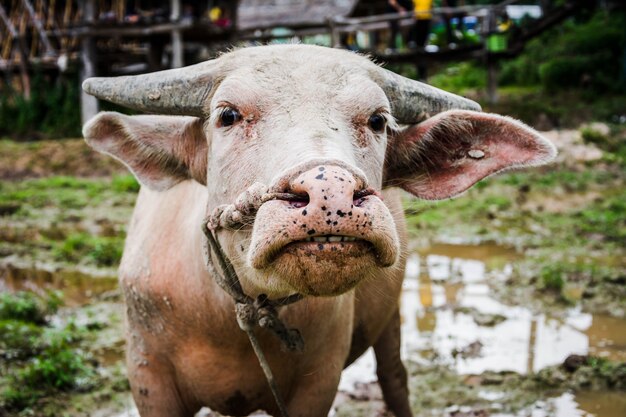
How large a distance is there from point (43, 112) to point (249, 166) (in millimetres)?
18634

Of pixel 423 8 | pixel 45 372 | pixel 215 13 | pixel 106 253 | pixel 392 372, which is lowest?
pixel 106 253

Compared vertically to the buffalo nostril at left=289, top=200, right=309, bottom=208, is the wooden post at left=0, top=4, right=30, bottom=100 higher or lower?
lower

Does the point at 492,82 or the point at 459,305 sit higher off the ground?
the point at 492,82

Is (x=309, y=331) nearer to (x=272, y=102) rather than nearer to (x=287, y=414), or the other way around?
(x=287, y=414)

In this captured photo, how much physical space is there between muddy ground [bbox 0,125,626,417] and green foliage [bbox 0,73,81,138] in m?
6.95

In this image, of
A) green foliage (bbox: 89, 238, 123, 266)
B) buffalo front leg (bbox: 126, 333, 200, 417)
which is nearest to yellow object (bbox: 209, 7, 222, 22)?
green foliage (bbox: 89, 238, 123, 266)

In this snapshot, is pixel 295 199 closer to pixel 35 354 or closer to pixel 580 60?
pixel 35 354

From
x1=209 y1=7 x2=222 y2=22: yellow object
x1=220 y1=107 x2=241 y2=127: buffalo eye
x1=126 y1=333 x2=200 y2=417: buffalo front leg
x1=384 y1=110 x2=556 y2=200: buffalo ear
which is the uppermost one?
x1=220 y1=107 x2=241 y2=127: buffalo eye

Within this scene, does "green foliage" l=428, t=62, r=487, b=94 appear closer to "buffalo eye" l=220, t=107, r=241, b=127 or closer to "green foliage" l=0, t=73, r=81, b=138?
"green foliage" l=0, t=73, r=81, b=138

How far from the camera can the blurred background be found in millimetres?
4918

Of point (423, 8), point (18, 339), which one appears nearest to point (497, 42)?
point (423, 8)

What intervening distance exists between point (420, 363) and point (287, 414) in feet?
8.62

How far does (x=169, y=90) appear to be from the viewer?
276cm

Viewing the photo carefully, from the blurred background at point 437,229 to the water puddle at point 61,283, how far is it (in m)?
0.03
